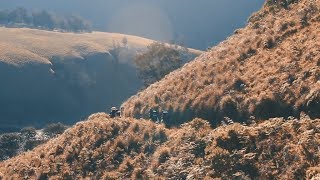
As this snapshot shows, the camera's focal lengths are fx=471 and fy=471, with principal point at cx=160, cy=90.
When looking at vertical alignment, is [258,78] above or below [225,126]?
above

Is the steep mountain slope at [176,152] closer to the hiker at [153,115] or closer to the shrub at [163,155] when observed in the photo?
the shrub at [163,155]

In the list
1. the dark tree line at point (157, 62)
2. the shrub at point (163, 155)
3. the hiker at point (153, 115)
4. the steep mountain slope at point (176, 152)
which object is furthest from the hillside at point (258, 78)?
the dark tree line at point (157, 62)

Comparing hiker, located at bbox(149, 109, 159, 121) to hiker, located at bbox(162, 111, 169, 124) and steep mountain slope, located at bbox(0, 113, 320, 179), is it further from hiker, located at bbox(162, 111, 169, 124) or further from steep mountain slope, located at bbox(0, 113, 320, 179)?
steep mountain slope, located at bbox(0, 113, 320, 179)

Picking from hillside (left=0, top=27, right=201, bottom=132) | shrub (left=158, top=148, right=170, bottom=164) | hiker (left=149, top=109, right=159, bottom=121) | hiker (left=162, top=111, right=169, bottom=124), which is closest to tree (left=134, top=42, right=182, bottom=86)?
hiker (left=149, top=109, right=159, bottom=121)

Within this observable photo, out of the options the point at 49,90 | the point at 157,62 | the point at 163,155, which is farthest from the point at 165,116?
the point at 49,90

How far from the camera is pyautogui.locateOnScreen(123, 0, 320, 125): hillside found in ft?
78.8

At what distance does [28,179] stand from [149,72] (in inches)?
2369

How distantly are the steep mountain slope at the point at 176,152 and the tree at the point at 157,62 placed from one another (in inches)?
2058

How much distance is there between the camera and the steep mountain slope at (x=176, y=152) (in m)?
18.5

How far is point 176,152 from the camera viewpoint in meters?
22.8

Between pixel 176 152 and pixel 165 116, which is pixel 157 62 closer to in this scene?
pixel 165 116

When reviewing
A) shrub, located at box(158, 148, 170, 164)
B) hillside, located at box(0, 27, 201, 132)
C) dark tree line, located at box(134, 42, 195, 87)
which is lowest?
shrub, located at box(158, 148, 170, 164)

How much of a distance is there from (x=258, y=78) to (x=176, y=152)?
25.0 ft

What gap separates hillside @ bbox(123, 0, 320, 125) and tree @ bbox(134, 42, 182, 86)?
45.9m
